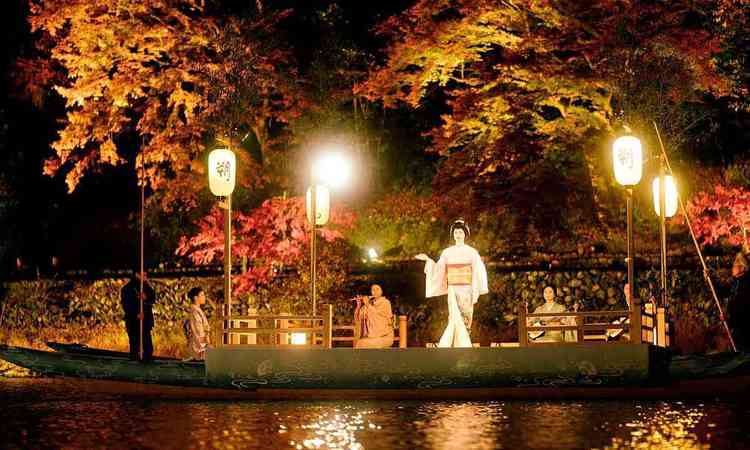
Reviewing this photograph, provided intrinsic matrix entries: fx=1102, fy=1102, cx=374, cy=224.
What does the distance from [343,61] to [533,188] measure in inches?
289

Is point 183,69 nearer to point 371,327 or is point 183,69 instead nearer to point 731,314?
point 371,327

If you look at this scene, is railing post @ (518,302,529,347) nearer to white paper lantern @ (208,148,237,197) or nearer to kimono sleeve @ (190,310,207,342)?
kimono sleeve @ (190,310,207,342)

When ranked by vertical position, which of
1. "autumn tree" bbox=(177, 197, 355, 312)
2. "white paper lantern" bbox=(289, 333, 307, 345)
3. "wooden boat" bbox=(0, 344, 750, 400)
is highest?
"autumn tree" bbox=(177, 197, 355, 312)

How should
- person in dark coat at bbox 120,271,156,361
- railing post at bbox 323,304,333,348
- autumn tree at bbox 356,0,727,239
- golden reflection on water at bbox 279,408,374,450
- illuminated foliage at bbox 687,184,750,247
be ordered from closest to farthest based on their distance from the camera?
golden reflection on water at bbox 279,408,374,450 < railing post at bbox 323,304,333,348 < person in dark coat at bbox 120,271,156,361 < autumn tree at bbox 356,0,727,239 < illuminated foliage at bbox 687,184,750,247

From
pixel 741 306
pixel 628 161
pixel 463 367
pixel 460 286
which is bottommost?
pixel 463 367

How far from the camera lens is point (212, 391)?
1573 cm

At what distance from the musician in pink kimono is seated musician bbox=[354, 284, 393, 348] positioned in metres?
0.91

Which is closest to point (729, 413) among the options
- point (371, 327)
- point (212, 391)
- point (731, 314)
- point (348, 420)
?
point (731, 314)

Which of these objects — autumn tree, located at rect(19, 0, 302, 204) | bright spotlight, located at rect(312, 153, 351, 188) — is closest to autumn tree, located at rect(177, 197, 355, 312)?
autumn tree, located at rect(19, 0, 302, 204)

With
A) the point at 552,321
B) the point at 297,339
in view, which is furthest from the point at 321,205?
the point at 552,321

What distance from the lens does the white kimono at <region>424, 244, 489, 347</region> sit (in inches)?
658

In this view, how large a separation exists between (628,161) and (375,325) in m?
4.66

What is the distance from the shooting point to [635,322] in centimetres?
1477

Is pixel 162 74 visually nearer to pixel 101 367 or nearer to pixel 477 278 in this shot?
pixel 101 367
